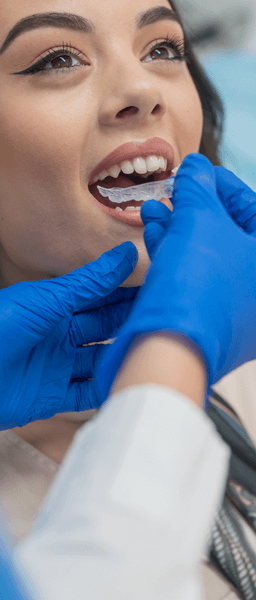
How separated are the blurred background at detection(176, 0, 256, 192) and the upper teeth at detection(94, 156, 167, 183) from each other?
2.18ft

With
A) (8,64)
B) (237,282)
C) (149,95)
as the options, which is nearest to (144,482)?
(237,282)

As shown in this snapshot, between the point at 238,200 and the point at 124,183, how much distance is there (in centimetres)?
39

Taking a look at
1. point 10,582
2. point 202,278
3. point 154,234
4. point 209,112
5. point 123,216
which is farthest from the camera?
point 209,112

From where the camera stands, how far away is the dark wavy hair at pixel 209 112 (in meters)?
1.45

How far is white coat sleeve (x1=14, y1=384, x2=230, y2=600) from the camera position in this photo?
1.42 feet

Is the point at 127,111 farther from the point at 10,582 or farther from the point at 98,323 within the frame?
the point at 10,582

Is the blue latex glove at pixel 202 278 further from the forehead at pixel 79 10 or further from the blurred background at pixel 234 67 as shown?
the blurred background at pixel 234 67

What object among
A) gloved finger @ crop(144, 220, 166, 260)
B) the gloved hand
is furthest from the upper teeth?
gloved finger @ crop(144, 220, 166, 260)

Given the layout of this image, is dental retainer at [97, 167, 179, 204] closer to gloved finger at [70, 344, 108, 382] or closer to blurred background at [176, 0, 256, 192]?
gloved finger at [70, 344, 108, 382]

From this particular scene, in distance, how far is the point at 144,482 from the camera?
1.47ft

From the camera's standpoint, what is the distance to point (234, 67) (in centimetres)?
188

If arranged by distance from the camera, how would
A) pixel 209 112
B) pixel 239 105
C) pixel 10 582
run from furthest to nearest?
pixel 239 105, pixel 209 112, pixel 10 582

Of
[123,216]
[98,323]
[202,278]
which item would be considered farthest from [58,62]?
[202,278]

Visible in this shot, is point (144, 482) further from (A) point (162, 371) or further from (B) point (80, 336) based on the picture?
(B) point (80, 336)
